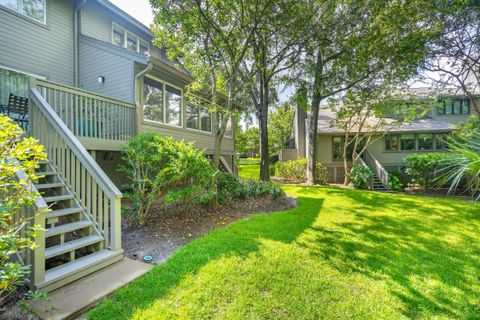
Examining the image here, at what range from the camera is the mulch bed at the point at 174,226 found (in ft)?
13.0

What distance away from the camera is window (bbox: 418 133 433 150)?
54.9 feet

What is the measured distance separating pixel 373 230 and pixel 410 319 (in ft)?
11.0

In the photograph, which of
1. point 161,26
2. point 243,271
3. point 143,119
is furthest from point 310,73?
point 243,271

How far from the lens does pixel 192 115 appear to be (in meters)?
10.3

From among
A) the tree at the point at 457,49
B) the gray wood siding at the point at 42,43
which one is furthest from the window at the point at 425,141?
the gray wood siding at the point at 42,43

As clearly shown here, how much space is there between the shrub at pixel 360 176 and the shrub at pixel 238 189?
8024mm

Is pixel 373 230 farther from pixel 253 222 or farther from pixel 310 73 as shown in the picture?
pixel 310 73

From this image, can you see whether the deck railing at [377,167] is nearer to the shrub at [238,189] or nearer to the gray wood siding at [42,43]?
the shrub at [238,189]

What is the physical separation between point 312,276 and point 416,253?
2.49m

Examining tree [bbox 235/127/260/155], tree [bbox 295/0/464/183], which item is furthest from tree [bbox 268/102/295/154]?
tree [bbox 295/0/464/183]

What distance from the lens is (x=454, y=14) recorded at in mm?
9484

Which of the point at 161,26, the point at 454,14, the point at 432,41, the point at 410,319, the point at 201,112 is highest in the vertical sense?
the point at 454,14

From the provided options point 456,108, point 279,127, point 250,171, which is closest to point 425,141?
point 456,108

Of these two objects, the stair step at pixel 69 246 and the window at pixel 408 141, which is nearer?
the stair step at pixel 69 246
